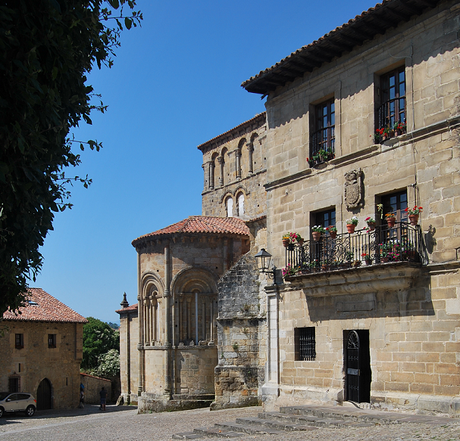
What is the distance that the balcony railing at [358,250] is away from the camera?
532 inches

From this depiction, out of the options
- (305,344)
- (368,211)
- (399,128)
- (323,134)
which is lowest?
(305,344)

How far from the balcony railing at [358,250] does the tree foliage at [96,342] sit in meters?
46.3

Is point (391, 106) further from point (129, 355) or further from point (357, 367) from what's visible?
point (129, 355)

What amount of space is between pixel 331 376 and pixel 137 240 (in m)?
14.9

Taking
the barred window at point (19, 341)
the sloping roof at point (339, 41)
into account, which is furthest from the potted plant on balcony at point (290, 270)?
the barred window at point (19, 341)

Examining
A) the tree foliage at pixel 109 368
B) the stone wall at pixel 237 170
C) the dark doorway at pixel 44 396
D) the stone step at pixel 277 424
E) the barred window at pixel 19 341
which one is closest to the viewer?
the stone step at pixel 277 424

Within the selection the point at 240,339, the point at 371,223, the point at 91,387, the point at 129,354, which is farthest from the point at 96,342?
the point at 371,223

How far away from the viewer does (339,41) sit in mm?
15430

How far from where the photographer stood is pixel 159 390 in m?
26.5

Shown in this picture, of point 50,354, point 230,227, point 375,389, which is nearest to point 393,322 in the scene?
point 375,389

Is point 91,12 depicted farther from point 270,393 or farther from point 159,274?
point 159,274

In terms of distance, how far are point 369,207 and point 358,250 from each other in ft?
3.47

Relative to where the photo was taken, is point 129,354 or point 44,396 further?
point 129,354

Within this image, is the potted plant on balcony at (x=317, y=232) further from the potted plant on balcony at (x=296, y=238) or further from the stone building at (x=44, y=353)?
the stone building at (x=44, y=353)
